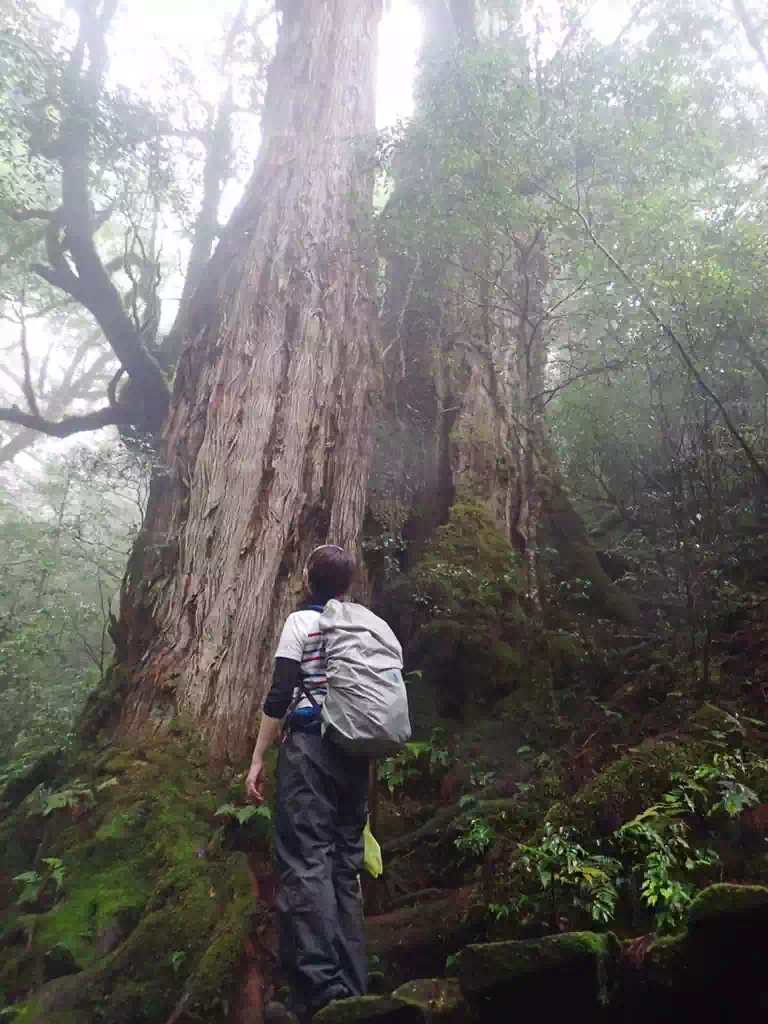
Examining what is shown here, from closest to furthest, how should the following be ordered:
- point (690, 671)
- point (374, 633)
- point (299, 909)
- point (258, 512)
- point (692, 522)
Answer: point (299, 909), point (374, 633), point (690, 671), point (692, 522), point (258, 512)

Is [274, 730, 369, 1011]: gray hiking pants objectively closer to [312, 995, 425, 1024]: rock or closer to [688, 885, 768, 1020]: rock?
[312, 995, 425, 1024]: rock

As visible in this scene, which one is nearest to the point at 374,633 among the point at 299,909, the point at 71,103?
the point at 299,909

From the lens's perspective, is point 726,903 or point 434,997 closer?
point 726,903

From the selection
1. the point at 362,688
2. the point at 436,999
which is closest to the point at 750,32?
the point at 362,688

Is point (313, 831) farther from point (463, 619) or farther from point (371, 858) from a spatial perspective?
point (463, 619)

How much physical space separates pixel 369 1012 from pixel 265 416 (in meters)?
4.33

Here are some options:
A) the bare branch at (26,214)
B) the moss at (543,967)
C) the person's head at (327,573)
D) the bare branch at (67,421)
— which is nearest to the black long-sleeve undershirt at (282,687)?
the person's head at (327,573)

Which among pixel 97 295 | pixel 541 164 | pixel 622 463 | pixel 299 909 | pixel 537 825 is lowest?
pixel 299 909

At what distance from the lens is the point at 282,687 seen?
9.72 feet

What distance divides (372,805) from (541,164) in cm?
499

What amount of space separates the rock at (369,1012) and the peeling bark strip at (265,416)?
2103 millimetres

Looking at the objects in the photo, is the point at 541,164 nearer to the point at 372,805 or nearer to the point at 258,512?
the point at 258,512

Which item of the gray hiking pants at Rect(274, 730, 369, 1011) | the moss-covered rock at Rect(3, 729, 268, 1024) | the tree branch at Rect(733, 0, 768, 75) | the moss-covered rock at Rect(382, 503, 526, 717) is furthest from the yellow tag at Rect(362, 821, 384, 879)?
the tree branch at Rect(733, 0, 768, 75)

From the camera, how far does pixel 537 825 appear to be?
3461 millimetres
